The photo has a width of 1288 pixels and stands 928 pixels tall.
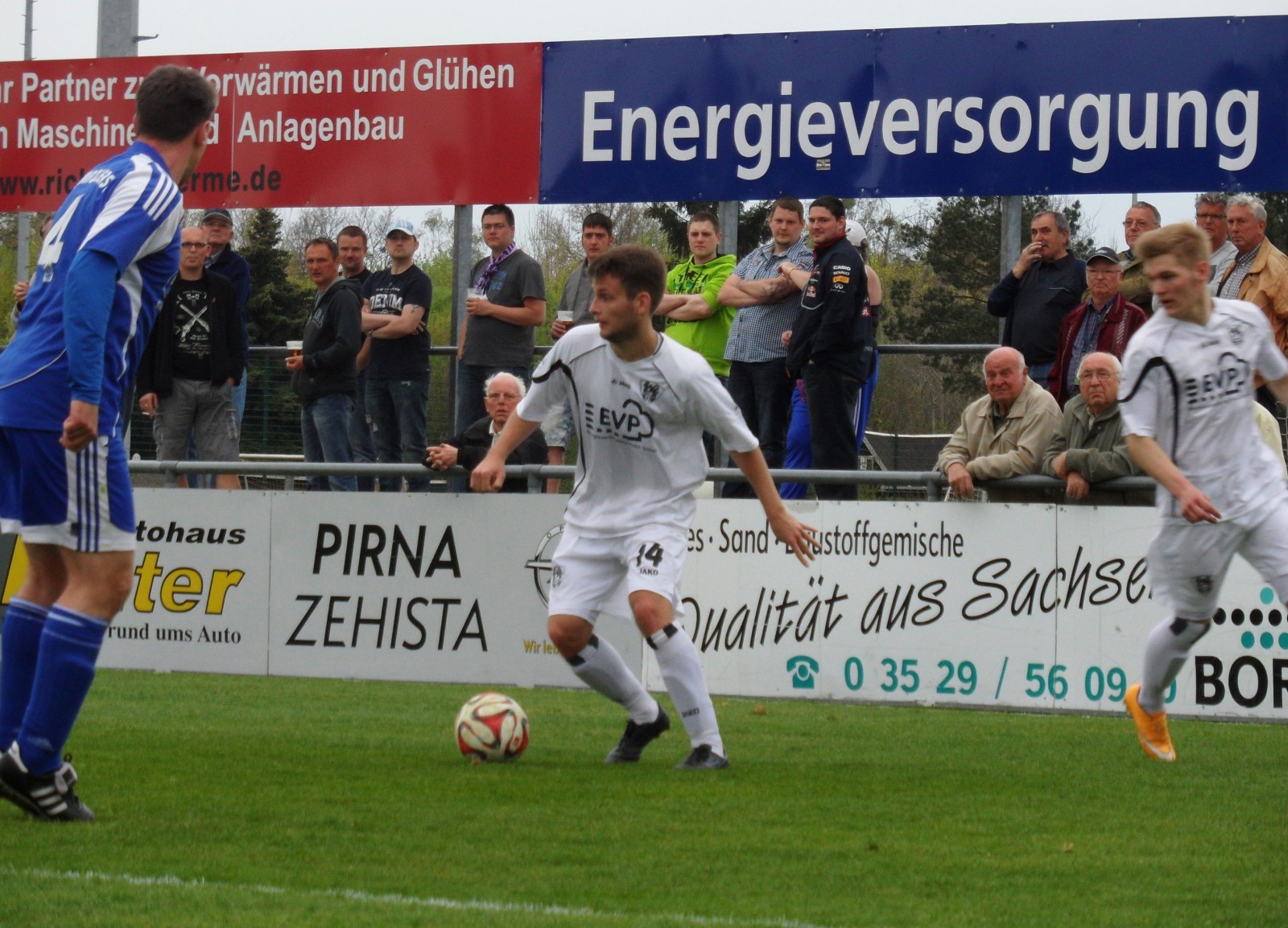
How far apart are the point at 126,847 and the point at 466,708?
2.54 meters

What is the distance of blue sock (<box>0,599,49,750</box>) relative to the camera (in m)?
5.79

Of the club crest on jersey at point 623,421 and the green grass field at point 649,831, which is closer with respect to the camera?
the green grass field at point 649,831

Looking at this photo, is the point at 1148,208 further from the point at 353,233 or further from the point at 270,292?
the point at 270,292

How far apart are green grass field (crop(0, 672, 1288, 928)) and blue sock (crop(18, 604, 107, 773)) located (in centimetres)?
26

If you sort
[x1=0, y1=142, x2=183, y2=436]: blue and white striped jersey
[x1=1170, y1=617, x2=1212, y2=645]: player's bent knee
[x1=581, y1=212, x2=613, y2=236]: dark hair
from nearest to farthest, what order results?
1. [x1=0, y1=142, x2=183, y2=436]: blue and white striped jersey
2. [x1=1170, y1=617, x2=1212, y2=645]: player's bent knee
3. [x1=581, y1=212, x2=613, y2=236]: dark hair

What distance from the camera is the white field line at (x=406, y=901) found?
444 centimetres

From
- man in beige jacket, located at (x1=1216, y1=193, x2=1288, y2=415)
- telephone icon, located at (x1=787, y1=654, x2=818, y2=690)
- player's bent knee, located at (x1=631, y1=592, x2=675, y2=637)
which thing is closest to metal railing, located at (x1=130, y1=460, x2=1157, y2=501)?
telephone icon, located at (x1=787, y1=654, x2=818, y2=690)

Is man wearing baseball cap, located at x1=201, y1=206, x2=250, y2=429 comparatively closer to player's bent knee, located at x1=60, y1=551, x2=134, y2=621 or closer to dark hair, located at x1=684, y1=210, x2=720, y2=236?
dark hair, located at x1=684, y1=210, x2=720, y2=236

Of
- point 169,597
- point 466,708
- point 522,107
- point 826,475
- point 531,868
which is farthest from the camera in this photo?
point 522,107

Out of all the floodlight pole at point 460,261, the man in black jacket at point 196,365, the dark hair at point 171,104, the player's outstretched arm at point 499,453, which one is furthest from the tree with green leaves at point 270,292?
the dark hair at point 171,104

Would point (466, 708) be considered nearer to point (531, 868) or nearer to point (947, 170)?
point (531, 868)

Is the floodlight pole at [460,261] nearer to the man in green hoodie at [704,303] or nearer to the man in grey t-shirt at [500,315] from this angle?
the man in grey t-shirt at [500,315]

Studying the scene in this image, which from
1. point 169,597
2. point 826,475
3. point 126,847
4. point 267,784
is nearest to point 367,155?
point 169,597

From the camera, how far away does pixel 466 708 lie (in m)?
7.68
